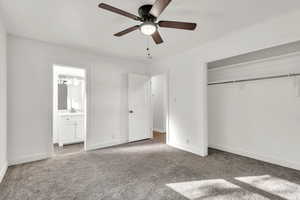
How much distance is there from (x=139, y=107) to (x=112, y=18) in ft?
9.73

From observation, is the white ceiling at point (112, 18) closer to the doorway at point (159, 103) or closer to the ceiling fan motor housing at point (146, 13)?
the ceiling fan motor housing at point (146, 13)

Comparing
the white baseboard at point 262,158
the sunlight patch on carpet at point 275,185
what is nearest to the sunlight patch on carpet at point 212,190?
the sunlight patch on carpet at point 275,185

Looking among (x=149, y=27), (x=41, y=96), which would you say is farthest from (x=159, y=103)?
(x=149, y=27)

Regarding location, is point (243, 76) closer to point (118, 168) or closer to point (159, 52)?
point (159, 52)

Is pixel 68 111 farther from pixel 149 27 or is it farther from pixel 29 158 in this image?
pixel 149 27

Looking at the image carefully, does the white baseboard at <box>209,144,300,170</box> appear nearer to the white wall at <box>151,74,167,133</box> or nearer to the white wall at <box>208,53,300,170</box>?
the white wall at <box>208,53,300,170</box>

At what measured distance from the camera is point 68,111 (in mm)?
5070

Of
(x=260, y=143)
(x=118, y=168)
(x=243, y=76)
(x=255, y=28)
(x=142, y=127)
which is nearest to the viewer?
(x=255, y=28)

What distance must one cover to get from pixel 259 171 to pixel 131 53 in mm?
3757

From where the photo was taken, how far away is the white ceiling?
2193 mm

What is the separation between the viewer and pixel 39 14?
96.2 inches

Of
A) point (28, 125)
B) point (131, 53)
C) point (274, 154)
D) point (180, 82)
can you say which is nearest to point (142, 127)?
point (180, 82)

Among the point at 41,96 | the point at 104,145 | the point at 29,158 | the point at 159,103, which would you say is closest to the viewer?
the point at 29,158

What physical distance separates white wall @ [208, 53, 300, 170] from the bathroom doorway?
11.7 ft
